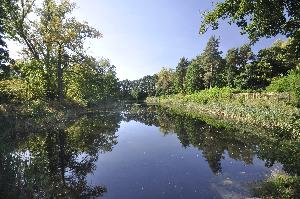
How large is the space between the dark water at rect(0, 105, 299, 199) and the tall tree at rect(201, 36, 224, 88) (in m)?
47.0

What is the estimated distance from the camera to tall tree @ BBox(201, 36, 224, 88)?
233ft

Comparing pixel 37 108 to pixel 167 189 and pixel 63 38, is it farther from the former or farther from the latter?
pixel 167 189

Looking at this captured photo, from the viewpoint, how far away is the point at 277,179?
445 inches

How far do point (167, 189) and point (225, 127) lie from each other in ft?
53.4

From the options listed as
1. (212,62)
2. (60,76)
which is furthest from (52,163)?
(212,62)

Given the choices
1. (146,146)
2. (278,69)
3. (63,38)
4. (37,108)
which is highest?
(63,38)

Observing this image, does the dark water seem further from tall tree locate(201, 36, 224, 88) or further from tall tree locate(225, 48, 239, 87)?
tall tree locate(201, 36, 224, 88)

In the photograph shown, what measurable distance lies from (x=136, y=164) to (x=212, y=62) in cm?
5904

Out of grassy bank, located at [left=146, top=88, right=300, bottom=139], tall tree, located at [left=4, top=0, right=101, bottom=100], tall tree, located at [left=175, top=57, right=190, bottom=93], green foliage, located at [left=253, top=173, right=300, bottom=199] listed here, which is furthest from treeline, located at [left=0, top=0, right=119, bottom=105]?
tall tree, located at [left=175, top=57, right=190, bottom=93]

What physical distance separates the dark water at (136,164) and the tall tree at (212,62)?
46994 millimetres

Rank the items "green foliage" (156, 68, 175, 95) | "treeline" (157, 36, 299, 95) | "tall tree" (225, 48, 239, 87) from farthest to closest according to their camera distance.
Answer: "green foliage" (156, 68, 175, 95) → "tall tree" (225, 48, 239, 87) → "treeline" (157, 36, 299, 95)

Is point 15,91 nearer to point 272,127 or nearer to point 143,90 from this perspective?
point 272,127

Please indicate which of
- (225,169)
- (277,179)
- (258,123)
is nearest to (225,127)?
(258,123)

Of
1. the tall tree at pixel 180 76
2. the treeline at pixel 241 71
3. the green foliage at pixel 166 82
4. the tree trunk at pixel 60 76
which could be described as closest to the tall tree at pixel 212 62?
the treeline at pixel 241 71
